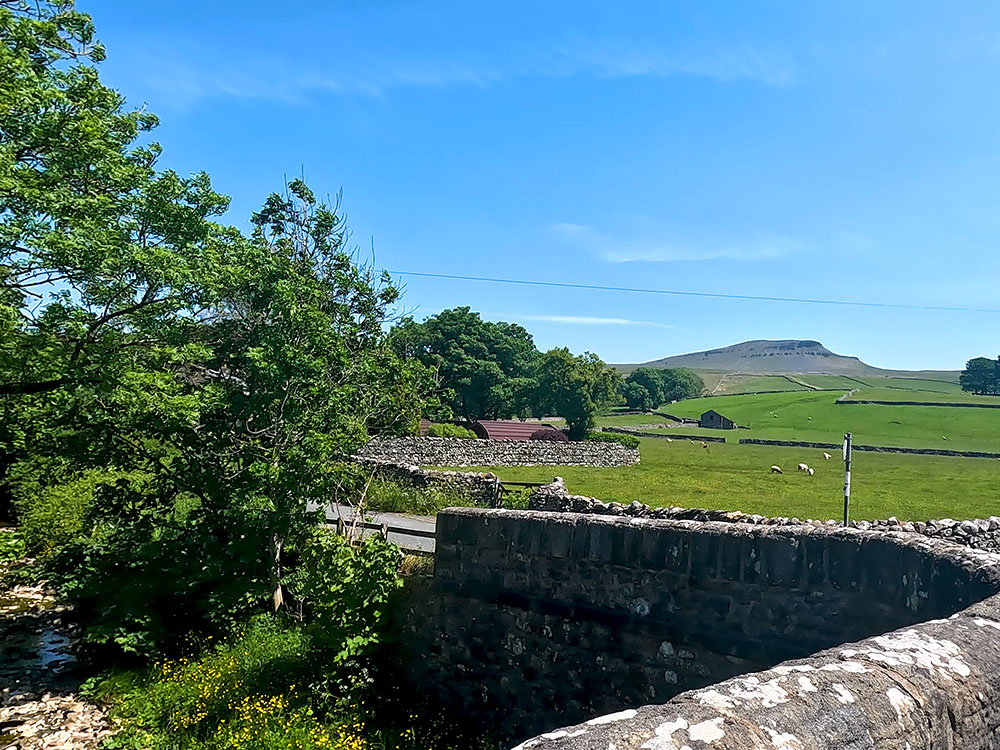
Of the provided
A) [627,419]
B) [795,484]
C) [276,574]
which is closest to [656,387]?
[627,419]

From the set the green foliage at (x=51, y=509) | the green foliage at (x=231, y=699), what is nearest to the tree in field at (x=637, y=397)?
the green foliage at (x=51, y=509)

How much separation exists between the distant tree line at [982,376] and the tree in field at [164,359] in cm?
10683

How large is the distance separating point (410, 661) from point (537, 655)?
234 centimetres

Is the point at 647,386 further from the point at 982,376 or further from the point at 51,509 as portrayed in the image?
the point at 51,509

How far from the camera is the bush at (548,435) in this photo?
40.4 meters

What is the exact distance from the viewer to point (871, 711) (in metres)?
2.88

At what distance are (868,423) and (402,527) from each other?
63.0 meters

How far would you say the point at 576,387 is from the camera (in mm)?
47125

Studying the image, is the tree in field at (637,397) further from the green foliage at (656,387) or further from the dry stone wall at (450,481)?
the dry stone wall at (450,481)

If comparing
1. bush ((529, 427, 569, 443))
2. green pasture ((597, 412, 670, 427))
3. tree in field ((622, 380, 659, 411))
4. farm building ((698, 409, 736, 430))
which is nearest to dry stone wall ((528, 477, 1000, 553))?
bush ((529, 427, 569, 443))

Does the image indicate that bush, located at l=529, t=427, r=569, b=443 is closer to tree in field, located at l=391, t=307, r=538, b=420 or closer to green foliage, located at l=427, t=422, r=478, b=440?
green foliage, located at l=427, t=422, r=478, b=440

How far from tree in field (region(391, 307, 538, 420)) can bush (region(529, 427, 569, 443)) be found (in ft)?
44.2

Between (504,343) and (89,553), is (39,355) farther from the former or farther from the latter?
(504,343)

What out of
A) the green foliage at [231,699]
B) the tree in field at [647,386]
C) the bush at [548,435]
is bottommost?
the green foliage at [231,699]
